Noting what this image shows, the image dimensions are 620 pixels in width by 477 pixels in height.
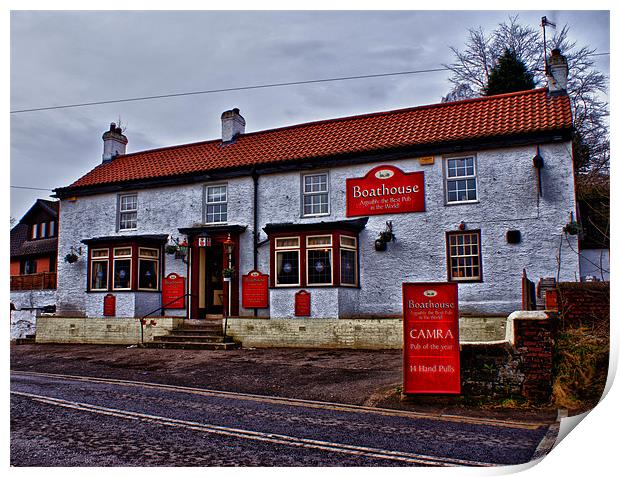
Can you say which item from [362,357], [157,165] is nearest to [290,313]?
[362,357]

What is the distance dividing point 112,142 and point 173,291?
6339 millimetres

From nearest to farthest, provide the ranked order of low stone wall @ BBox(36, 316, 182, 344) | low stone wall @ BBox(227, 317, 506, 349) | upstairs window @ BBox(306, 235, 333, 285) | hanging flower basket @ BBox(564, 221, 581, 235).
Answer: hanging flower basket @ BBox(564, 221, 581, 235)
low stone wall @ BBox(227, 317, 506, 349)
upstairs window @ BBox(306, 235, 333, 285)
low stone wall @ BBox(36, 316, 182, 344)

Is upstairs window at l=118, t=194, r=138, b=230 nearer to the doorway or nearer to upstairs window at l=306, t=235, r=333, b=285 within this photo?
the doorway

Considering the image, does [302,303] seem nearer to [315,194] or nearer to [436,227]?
[315,194]

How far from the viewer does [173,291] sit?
51.0ft

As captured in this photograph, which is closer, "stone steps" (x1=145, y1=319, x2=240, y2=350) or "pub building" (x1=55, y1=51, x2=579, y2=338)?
"pub building" (x1=55, y1=51, x2=579, y2=338)

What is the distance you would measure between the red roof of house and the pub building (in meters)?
0.05

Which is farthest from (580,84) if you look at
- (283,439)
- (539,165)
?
(283,439)

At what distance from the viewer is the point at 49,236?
19.9 meters

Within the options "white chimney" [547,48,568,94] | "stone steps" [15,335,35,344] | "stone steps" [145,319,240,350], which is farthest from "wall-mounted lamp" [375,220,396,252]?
"stone steps" [15,335,35,344]

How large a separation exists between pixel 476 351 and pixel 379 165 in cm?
734

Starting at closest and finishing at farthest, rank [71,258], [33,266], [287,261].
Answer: [287,261]
[71,258]
[33,266]

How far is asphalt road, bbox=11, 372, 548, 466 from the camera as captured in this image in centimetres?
484

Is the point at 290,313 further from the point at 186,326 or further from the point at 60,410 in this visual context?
the point at 60,410
